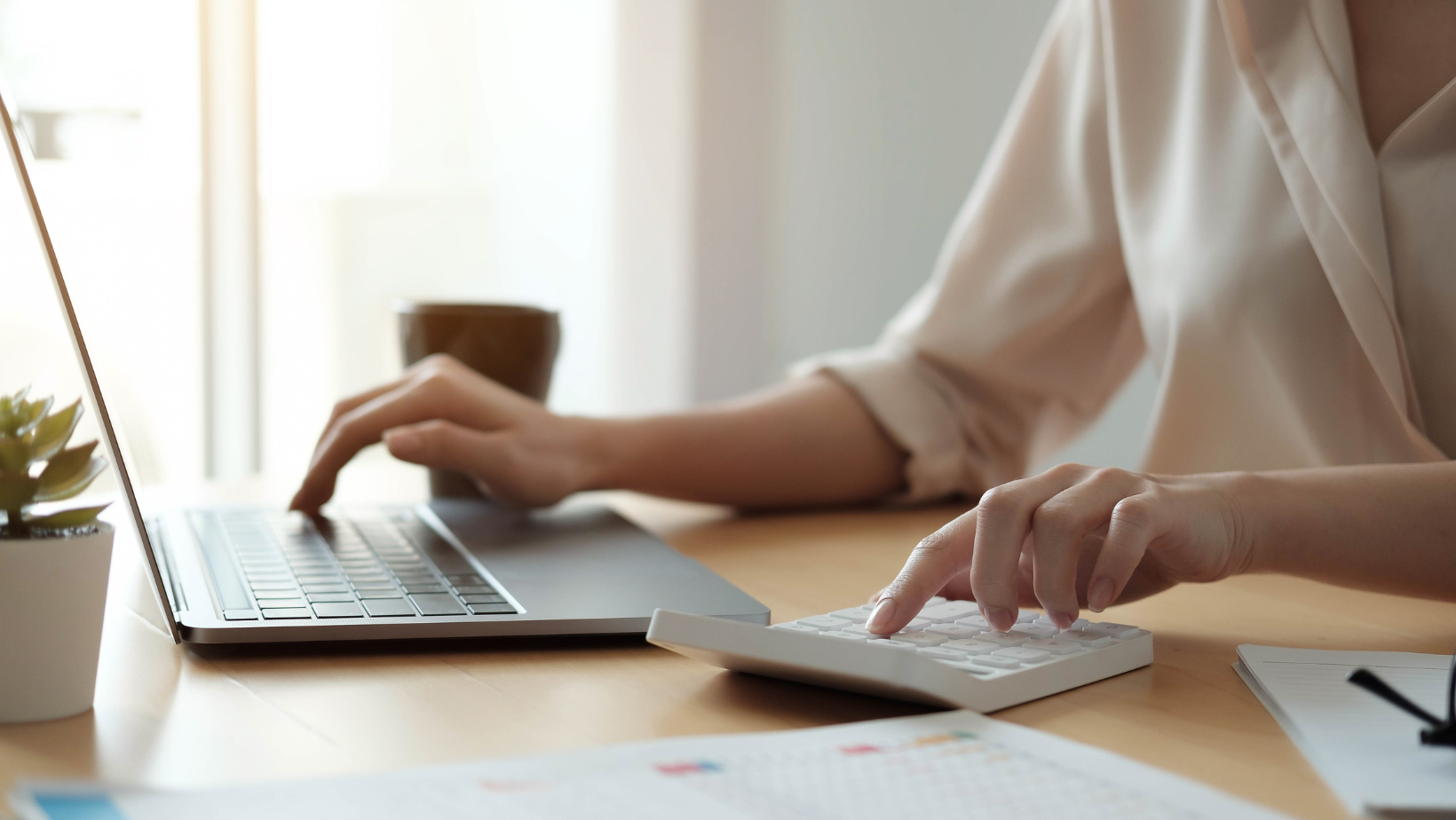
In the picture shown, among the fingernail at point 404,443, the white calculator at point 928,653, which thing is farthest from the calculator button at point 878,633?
the fingernail at point 404,443

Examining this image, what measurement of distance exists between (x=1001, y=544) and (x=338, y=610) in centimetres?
29

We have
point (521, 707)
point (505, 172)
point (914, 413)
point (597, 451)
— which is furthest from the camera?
point (505, 172)

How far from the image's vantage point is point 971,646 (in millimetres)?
485

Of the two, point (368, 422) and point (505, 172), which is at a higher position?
point (505, 172)

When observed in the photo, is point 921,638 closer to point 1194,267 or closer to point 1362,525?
point 1362,525

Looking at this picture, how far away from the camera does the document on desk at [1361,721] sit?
361mm

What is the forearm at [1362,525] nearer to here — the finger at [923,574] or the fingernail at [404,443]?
the finger at [923,574]

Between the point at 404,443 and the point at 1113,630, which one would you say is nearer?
the point at 1113,630

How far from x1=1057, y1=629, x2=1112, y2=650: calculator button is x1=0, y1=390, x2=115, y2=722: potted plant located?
0.38m

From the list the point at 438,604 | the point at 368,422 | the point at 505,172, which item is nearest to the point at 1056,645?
the point at 438,604

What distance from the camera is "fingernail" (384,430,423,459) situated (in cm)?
78

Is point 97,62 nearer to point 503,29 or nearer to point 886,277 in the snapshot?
point 503,29

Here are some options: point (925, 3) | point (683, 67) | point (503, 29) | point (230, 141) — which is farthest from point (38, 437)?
point (503, 29)

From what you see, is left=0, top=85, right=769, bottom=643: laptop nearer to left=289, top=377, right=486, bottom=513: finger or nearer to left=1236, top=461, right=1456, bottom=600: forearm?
left=289, top=377, right=486, bottom=513: finger
